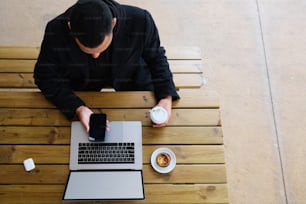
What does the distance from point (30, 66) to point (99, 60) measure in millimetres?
503

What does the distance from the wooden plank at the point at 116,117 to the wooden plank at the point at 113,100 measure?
0.08ft

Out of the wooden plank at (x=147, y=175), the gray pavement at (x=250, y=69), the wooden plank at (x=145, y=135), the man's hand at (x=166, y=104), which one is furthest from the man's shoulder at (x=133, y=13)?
the gray pavement at (x=250, y=69)

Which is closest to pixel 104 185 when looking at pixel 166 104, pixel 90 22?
pixel 166 104

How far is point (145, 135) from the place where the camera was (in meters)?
1.37

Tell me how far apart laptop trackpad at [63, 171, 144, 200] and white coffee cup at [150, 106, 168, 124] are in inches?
8.4

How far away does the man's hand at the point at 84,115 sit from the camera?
1.35 metres

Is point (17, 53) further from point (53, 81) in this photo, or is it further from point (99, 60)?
point (99, 60)

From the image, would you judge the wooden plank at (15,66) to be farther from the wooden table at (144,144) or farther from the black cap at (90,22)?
the black cap at (90,22)

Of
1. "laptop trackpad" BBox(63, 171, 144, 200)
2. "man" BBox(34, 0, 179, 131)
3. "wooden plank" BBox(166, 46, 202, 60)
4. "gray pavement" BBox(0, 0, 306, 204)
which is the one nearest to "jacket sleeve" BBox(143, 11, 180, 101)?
"man" BBox(34, 0, 179, 131)

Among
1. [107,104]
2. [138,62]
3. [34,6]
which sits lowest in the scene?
[107,104]

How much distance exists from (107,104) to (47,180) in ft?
1.25

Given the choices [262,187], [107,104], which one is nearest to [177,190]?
[107,104]

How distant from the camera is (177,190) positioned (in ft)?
4.23

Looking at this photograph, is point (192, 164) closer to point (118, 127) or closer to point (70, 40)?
point (118, 127)
